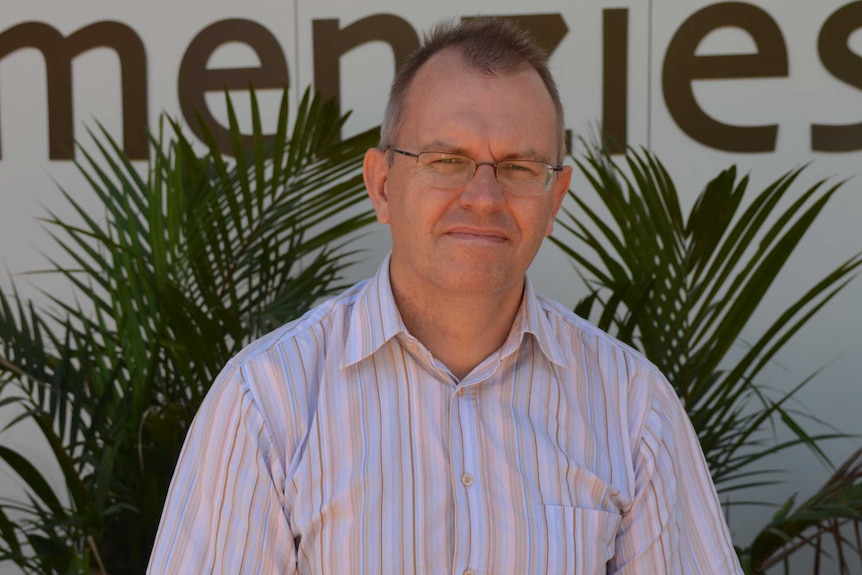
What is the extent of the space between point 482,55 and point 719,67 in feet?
6.10

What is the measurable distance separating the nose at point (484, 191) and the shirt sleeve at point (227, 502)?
0.43m

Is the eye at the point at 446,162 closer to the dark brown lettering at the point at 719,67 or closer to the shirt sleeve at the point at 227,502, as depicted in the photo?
the shirt sleeve at the point at 227,502

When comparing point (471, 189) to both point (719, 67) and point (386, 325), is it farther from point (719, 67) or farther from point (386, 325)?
point (719, 67)

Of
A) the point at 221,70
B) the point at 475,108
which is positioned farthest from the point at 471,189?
the point at 221,70

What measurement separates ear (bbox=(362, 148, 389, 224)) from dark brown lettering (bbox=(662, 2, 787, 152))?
1795 mm

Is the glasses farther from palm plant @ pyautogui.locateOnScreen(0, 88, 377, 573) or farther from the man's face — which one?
palm plant @ pyautogui.locateOnScreen(0, 88, 377, 573)

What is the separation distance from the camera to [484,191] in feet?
5.41

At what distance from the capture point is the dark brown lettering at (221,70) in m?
3.55

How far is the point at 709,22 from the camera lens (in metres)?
3.38

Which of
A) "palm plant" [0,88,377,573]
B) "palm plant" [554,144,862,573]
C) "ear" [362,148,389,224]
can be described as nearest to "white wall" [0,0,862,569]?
"palm plant" [0,88,377,573]

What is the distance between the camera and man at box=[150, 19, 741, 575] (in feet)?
5.14

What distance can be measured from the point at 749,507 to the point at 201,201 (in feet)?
6.54

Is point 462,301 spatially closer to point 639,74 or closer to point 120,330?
point 120,330

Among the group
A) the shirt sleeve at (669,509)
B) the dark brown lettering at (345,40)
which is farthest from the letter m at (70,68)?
the shirt sleeve at (669,509)
